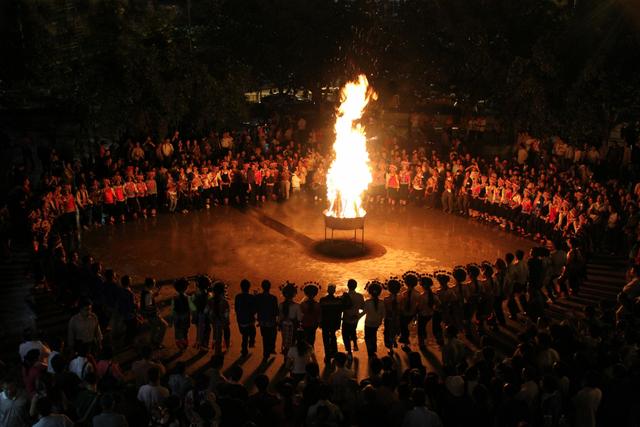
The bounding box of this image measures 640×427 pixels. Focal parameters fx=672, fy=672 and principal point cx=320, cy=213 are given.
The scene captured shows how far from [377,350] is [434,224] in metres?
10.2

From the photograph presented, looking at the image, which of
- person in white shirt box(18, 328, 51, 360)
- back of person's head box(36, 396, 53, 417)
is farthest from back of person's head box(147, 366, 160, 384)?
person in white shirt box(18, 328, 51, 360)

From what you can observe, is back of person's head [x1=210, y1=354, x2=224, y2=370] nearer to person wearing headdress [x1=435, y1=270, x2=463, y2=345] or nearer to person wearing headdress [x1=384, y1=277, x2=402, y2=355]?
person wearing headdress [x1=384, y1=277, x2=402, y2=355]

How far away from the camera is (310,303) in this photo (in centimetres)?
1262

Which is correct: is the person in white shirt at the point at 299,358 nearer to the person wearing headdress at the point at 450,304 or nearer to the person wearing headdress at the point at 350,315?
the person wearing headdress at the point at 350,315

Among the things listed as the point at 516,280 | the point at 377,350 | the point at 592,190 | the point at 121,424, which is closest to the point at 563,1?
the point at 592,190

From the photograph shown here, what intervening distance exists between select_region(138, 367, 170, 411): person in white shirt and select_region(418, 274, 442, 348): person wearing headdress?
5888mm

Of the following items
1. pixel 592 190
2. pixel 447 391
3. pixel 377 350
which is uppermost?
pixel 592 190

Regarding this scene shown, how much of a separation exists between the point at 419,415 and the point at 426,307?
5155 millimetres

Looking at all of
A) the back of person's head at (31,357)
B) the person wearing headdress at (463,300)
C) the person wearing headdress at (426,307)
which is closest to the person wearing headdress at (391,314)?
the person wearing headdress at (426,307)

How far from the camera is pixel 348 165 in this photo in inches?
849

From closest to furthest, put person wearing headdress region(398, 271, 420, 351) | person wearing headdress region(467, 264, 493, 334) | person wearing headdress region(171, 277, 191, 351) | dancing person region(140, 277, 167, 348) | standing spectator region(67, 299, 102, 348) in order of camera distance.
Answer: standing spectator region(67, 299, 102, 348)
dancing person region(140, 277, 167, 348)
person wearing headdress region(398, 271, 420, 351)
person wearing headdress region(171, 277, 191, 351)
person wearing headdress region(467, 264, 493, 334)

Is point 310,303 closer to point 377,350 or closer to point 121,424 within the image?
point 377,350

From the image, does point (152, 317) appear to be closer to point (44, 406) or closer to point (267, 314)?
point (267, 314)

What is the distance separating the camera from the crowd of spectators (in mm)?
8844
